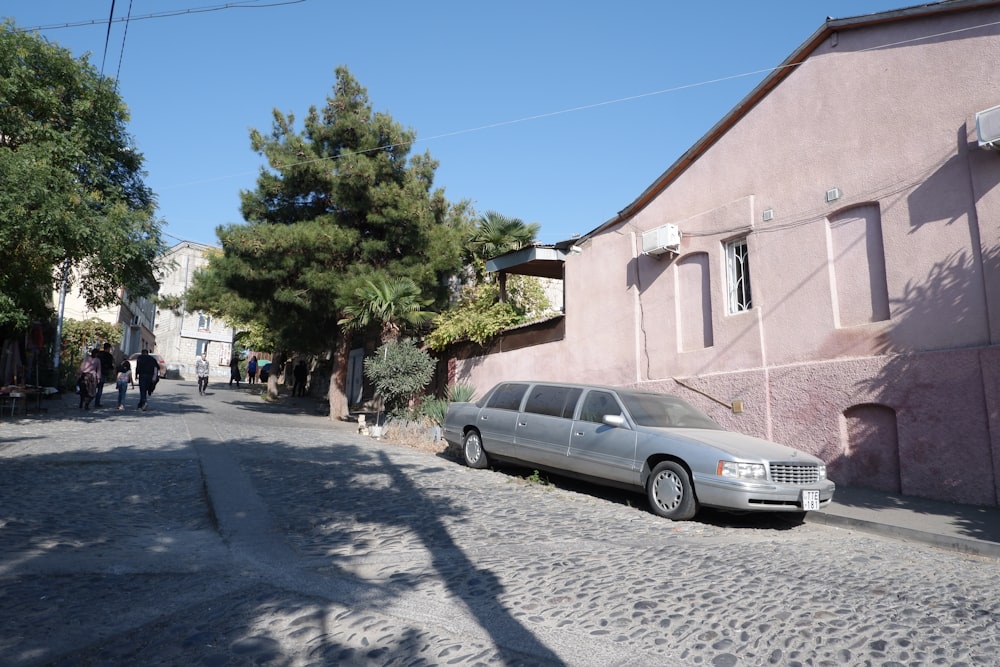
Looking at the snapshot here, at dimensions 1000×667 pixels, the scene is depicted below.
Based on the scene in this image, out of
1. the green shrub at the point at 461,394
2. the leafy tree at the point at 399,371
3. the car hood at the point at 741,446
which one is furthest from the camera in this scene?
the leafy tree at the point at 399,371

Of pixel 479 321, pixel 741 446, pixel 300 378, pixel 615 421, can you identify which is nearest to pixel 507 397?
pixel 615 421

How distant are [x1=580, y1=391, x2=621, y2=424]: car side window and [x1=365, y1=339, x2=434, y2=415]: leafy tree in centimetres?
724

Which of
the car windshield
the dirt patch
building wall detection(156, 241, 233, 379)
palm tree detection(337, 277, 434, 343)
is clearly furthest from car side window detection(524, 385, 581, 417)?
building wall detection(156, 241, 233, 379)

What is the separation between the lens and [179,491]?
7.99m

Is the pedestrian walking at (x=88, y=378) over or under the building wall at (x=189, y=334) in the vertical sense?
under

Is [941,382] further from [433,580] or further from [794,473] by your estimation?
[433,580]

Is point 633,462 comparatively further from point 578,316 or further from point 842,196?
point 578,316

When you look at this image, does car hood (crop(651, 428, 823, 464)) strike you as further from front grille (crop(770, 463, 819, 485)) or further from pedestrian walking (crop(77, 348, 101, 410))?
pedestrian walking (crop(77, 348, 101, 410))

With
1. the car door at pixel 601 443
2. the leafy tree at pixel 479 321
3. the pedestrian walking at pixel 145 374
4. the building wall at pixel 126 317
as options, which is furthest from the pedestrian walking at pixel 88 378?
the car door at pixel 601 443

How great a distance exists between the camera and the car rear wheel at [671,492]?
736 cm

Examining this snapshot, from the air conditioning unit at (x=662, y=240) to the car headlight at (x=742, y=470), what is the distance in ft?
20.5

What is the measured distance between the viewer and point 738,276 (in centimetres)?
1212

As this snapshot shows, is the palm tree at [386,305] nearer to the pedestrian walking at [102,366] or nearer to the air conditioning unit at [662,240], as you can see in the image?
the air conditioning unit at [662,240]

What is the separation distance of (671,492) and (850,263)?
5214 millimetres
